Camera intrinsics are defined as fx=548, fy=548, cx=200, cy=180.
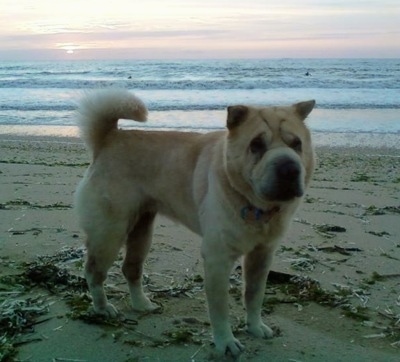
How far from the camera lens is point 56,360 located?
311 cm

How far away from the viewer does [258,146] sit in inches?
122

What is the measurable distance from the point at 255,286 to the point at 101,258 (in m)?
1.09

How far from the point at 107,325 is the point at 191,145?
1.34 m

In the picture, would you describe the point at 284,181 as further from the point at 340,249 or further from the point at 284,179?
the point at 340,249

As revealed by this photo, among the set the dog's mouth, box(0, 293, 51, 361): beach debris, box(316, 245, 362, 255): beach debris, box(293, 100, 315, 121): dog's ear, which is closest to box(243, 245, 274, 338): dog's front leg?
the dog's mouth

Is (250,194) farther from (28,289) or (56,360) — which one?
(28,289)

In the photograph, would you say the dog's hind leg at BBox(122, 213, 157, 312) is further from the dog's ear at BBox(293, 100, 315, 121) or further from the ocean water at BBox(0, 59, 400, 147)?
the dog's ear at BBox(293, 100, 315, 121)

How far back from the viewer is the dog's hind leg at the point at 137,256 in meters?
4.05

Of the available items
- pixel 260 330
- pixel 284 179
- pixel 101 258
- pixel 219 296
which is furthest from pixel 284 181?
pixel 101 258

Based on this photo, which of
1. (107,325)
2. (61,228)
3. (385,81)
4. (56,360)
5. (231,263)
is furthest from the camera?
(385,81)

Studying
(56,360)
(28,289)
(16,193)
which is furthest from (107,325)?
(16,193)

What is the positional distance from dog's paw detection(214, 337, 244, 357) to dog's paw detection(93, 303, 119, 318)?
85cm

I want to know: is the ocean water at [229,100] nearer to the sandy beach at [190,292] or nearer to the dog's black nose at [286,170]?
the sandy beach at [190,292]

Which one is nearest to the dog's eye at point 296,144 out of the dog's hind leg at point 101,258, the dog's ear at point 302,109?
the dog's ear at point 302,109
